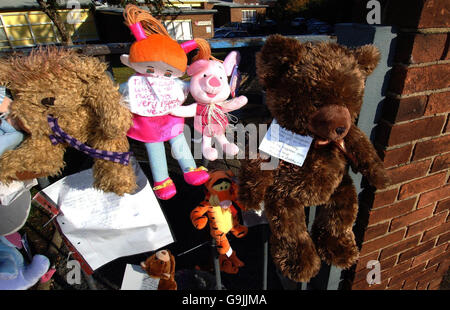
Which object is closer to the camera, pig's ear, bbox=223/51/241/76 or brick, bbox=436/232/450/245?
pig's ear, bbox=223/51/241/76

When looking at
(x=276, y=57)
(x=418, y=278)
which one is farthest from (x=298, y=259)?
(x=418, y=278)

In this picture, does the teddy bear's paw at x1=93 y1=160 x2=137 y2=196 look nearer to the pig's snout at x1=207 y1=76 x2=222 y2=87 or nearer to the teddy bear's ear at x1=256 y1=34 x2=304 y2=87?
the pig's snout at x1=207 y1=76 x2=222 y2=87

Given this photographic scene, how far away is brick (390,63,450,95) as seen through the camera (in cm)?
96

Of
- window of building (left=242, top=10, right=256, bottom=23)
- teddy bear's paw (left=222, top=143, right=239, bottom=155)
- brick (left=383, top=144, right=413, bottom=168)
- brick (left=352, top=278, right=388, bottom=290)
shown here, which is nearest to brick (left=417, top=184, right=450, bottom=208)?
brick (left=383, top=144, right=413, bottom=168)

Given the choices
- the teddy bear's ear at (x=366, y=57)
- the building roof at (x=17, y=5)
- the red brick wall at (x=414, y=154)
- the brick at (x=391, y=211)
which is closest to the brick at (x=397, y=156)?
the red brick wall at (x=414, y=154)

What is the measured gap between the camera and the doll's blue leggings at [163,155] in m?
0.92

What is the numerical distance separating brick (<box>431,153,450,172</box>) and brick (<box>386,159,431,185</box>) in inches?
1.9

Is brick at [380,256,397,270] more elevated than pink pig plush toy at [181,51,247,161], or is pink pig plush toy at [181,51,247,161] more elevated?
pink pig plush toy at [181,51,247,161]

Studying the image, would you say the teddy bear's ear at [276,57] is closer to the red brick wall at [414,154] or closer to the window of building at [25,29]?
the red brick wall at [414,154]

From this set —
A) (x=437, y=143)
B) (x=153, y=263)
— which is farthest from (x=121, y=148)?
(x=437, y=143)

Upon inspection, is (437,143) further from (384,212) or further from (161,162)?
(161,162)

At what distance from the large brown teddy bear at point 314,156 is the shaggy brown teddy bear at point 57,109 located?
1.54 feet
